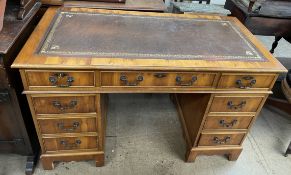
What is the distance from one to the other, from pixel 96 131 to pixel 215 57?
32.1 inches

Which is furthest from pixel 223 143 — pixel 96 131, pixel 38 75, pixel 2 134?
pixel 2 134

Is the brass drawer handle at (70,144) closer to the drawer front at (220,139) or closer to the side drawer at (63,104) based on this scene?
the side drawer at (63,104)

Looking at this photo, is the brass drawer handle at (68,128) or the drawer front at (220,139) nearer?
the brass drawer handle at (68,128)

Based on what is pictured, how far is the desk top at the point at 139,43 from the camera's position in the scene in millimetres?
1195

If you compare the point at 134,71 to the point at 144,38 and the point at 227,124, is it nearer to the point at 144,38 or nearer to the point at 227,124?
the point at 144,38

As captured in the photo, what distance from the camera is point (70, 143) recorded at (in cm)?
155

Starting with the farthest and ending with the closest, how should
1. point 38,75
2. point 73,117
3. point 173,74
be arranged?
1. point 73,117
2. point 173,74
3. point 38,75

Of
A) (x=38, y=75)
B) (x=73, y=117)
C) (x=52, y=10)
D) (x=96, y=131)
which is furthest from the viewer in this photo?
(x=52, y=10)

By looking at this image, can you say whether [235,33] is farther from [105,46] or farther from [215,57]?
[105,46]

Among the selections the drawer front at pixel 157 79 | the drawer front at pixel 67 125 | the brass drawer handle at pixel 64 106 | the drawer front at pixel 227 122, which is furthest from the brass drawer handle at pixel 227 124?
the brass drawer handle at pixel 64 106

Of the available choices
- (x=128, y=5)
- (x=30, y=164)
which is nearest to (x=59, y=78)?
(x=30, y=164)

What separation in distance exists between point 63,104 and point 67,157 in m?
0.46

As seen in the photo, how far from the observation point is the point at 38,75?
3.84ft

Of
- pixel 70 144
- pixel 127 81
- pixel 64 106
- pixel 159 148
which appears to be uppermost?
pixel 127 81
